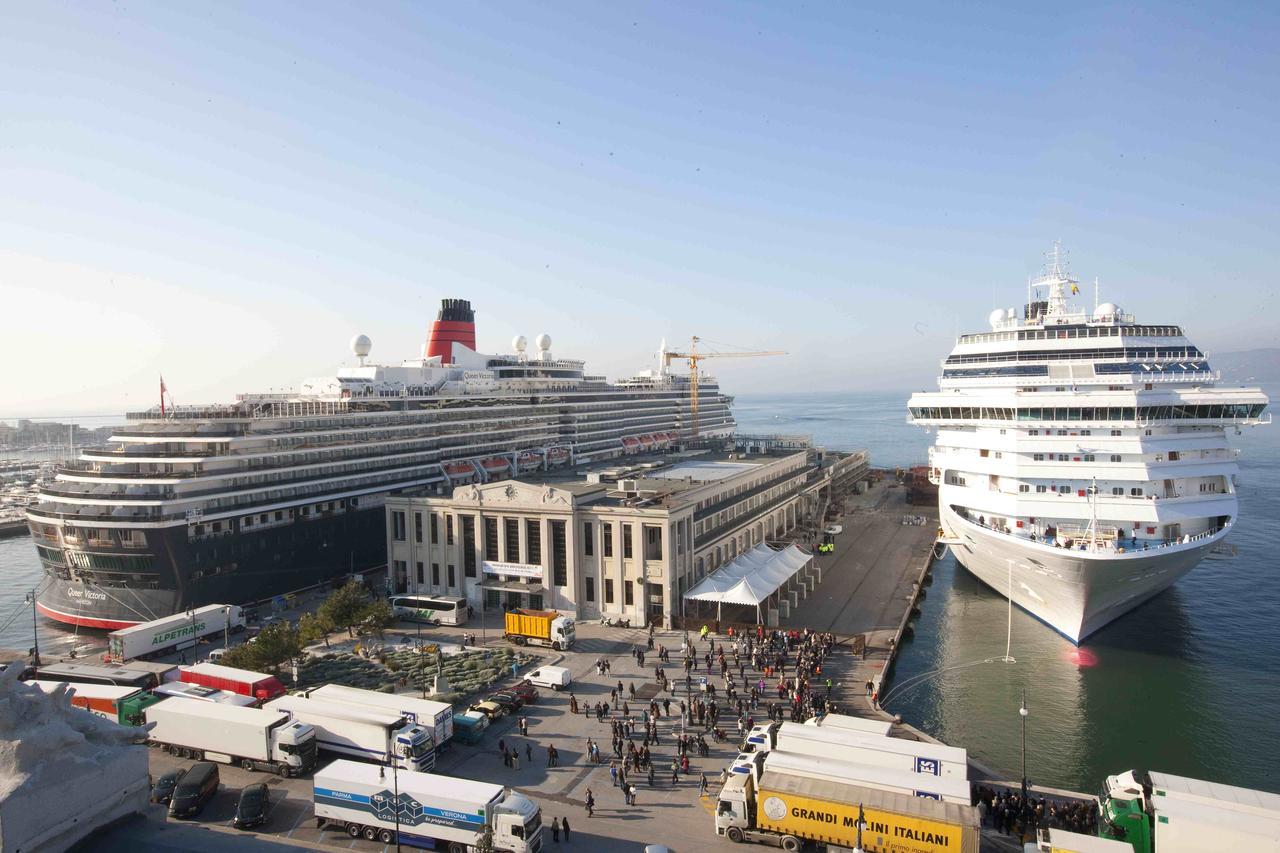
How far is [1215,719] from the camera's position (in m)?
32.7

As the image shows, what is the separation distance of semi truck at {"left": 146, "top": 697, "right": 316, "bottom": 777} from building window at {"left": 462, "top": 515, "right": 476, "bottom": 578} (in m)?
19.8

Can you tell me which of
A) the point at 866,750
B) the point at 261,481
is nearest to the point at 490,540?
the point at 261,481

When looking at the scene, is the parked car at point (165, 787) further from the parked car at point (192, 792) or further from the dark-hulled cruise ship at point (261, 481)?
the dark-hulled cruise ship at point (261, 481)

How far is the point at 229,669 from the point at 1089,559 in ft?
123

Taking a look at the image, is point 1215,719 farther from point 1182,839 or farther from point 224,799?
point 224,799

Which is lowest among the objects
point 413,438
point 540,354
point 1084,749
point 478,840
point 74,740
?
point 1084,749

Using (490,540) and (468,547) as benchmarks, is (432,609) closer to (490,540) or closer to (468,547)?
(468,547)

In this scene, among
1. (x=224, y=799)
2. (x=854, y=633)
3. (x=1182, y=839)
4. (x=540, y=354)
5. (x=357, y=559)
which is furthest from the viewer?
(x=540, y=354)

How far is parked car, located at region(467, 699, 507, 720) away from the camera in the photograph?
98.0 ft

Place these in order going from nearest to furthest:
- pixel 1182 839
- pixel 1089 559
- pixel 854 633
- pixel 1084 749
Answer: pixel 1182 839 < pixel 1084 749 < pixel 1089 559 < pixel 854 633

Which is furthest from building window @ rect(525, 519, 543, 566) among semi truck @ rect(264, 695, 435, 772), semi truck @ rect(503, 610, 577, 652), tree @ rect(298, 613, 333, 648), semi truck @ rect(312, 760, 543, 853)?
semi truck @ rect(312, 760, 543, 853)

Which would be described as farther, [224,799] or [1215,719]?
[1215,719]

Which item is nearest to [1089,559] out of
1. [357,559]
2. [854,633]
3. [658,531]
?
[854,633]

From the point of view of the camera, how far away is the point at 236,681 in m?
30.9
